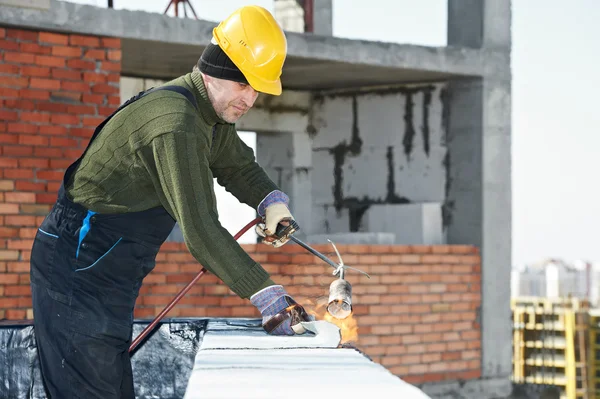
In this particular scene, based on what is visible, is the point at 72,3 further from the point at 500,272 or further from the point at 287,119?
the point at 500,272

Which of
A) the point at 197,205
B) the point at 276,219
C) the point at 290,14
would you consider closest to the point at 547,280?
the point at 290,14

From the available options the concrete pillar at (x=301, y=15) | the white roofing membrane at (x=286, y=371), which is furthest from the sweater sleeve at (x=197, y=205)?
the concrete pillar at (x=301, y=15)

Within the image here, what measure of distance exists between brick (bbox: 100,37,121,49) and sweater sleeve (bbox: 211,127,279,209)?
4.13 metres

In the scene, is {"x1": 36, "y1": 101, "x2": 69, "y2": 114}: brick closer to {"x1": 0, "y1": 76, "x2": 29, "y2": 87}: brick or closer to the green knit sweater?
{"x1": 0, "y1": 76, "x2": 29, "y2": 87}: brick

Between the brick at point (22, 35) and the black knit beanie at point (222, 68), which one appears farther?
the brick at point (22, 35)

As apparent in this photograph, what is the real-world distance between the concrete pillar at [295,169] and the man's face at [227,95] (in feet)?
24.2

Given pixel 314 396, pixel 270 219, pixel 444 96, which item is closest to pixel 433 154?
pixel 444 96

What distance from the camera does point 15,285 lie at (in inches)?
295

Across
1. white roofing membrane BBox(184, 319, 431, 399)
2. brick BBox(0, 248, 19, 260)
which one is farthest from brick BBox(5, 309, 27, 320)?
white roofing membrane BBox(184, 319, 431, 399)

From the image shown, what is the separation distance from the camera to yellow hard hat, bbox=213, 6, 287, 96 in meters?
3.35

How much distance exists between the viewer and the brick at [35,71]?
749cm

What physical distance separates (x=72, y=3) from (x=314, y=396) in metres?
6.10

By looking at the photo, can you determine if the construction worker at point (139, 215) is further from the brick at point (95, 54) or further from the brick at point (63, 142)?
the brick at point (95, 54)

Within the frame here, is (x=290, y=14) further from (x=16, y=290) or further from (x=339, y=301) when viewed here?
(x=339, y=301)
